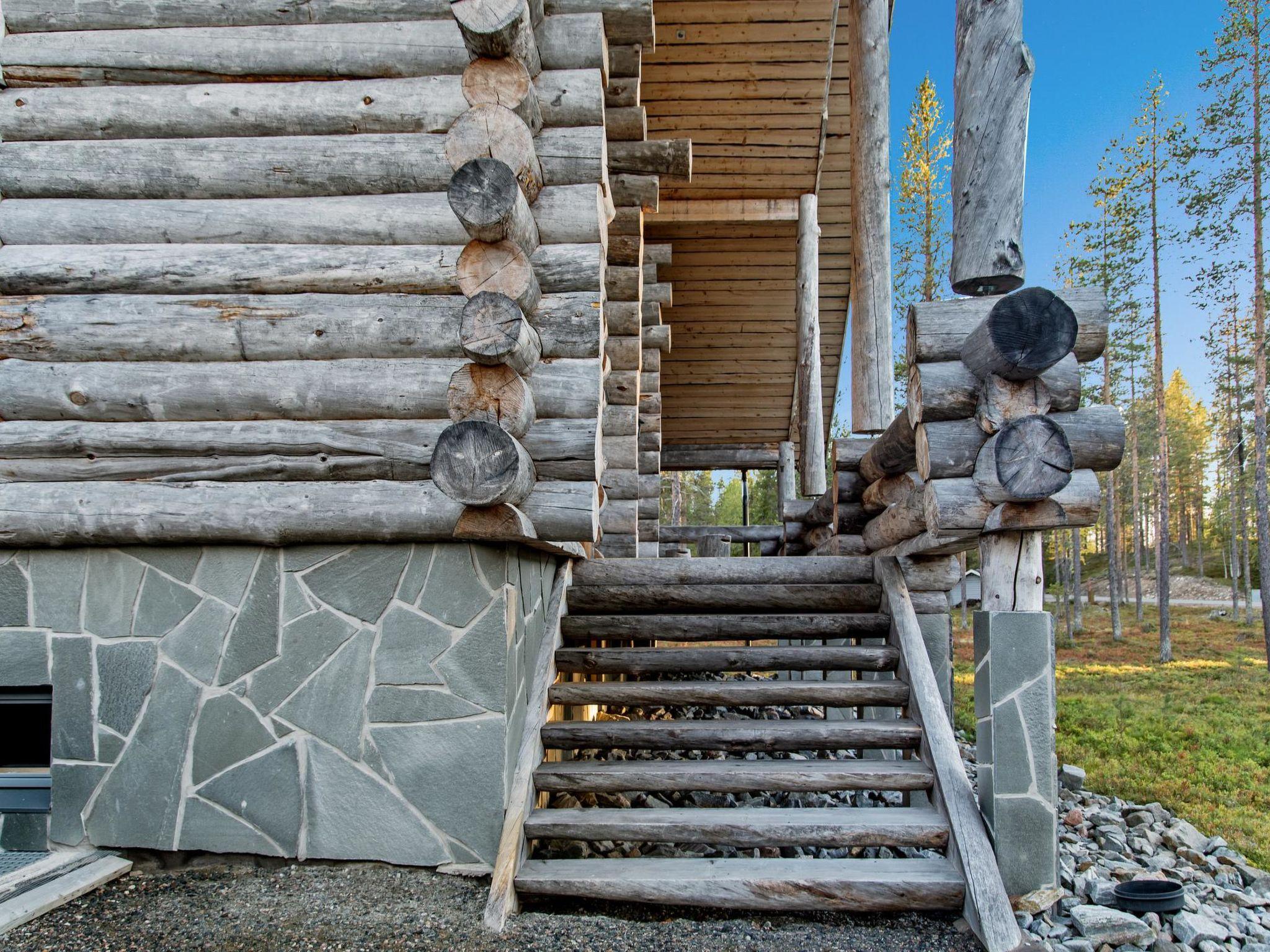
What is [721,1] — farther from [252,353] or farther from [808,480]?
[252,353]

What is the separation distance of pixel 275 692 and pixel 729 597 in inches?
111

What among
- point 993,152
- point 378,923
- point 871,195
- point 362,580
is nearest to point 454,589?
point 362,580

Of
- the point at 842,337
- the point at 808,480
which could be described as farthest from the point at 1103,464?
the point at 842,337

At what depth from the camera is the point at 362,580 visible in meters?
3.82

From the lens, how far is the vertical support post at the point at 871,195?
826 cm

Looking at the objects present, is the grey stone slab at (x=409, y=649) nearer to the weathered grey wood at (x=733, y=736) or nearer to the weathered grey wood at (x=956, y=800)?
the weathered grey wood at (x=733, y=736)

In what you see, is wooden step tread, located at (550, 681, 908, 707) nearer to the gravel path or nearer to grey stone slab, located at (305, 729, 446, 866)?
grey stone slab, located at (305, 729, 446, 866)

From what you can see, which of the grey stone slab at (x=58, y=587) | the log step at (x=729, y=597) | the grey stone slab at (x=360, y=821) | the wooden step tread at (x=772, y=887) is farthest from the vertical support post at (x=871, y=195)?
the grey stone slab at (x=58, y=587)

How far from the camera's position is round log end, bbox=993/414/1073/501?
3.35 m

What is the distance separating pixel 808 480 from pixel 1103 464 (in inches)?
279

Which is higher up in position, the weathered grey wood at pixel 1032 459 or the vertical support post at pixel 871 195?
the vertical support post at pixel 871 195

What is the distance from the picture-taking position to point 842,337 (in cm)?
1530

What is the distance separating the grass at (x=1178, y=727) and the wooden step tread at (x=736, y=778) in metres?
3.06

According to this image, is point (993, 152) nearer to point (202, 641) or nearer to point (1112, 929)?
point (1112, 929)
